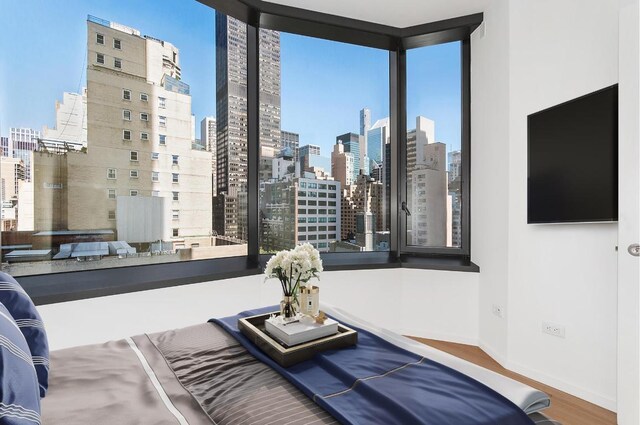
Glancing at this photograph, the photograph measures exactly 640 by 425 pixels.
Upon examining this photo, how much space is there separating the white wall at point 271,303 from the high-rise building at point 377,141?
41.9 inches

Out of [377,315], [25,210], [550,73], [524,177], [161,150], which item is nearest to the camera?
[25,210]

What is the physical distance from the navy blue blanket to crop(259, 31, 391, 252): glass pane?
6.44ft

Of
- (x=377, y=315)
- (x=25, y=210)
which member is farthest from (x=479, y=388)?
(x=25, y=210)

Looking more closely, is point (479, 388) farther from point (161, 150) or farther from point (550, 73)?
point (161, 150)

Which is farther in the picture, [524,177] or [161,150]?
[161,150]

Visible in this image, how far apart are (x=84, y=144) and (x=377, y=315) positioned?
2.55m

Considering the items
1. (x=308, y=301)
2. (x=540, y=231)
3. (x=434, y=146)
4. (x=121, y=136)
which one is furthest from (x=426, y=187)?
(x=121, y=136)

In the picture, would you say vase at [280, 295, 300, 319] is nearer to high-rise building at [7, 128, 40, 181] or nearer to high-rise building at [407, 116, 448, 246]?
high-rise building at [7, 128, 40, 181]

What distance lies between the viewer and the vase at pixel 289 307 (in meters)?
1.47

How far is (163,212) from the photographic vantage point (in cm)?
258

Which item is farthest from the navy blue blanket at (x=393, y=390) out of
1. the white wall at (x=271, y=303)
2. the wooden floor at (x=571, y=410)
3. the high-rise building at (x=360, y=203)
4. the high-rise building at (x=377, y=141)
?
the high-rise building at (x=377, y=141)

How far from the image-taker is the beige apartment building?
7.23 feet

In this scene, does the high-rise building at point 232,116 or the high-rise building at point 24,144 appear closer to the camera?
the high-rise building at point 24,144

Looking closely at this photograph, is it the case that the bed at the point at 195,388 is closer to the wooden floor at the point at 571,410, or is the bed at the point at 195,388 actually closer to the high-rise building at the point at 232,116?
the wooden floor at the point at 571,410
